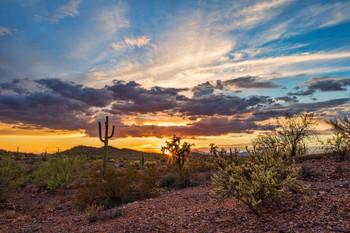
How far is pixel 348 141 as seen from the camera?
17.0 meters

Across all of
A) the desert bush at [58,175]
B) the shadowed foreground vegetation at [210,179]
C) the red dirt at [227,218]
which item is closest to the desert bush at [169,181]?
the shadowed foreground vegetation at [210,179]

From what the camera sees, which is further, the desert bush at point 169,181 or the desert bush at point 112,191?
the desert bush at point 169,181

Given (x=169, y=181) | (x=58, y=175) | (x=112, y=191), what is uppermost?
(x=58, y=175)

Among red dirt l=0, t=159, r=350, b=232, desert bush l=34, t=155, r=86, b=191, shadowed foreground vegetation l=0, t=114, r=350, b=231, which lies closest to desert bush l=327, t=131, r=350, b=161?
shadowed foreground vegetation l=0, t=114, r=350, b=231

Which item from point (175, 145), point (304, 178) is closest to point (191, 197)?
point (304, 178)

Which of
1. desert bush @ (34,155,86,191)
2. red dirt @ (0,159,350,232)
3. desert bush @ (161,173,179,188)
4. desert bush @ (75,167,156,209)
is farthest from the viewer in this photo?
desert bush @ (34,155,86,191)

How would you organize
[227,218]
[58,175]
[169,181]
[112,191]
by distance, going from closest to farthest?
[227,218] < [112,191] < [169,181] < [58,175]

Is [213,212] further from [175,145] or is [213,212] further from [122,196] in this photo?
[175,145]

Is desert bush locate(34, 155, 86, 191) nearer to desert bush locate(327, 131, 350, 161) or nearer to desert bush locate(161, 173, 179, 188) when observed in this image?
desert bush locate(161, 173, 179, 188)

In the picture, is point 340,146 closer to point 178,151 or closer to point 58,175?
point 178,151

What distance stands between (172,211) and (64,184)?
13565 mm

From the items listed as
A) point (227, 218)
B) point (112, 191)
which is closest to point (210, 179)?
point (112, 191)

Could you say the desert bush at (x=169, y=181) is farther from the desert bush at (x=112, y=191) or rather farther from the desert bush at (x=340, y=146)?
the desert bush at (x=340, y=146)

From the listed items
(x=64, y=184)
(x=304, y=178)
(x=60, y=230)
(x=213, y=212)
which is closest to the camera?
(x=213, y=212)
